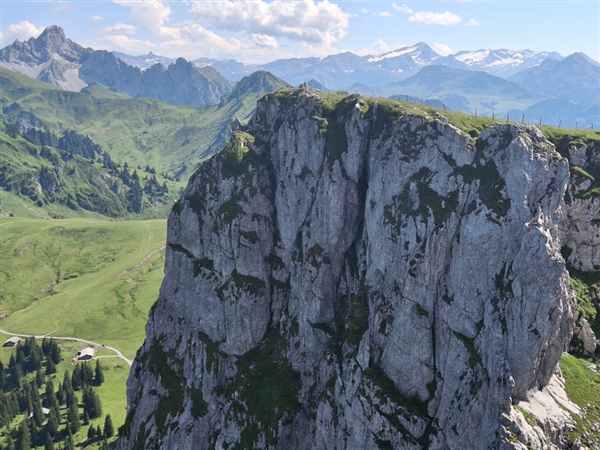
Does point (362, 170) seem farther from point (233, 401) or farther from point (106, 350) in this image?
point (106, 350)

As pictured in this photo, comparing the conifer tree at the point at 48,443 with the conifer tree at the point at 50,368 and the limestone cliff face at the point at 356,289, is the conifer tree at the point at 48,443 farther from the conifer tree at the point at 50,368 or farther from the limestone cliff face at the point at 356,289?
the conifer tree at the point at 50,368

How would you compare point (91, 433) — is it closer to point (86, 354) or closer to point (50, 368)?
point (86, 354)

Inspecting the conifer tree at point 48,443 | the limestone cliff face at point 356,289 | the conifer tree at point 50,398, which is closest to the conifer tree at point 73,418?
the conifer tree at point 48,443

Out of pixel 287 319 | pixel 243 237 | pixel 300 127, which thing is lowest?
pixel 287 319

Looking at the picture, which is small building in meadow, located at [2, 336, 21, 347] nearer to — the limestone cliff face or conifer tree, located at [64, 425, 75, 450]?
conifer tree, located at [64, 425, 75, 450]

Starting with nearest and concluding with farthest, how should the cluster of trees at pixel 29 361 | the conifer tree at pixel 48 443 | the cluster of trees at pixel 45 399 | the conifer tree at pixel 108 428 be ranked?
the conifer tree at pixel 48 443
the conifer tree at pixel 108 428
the cluster of trees at pixel 45 399
the cluster of trees at pixel 29 361

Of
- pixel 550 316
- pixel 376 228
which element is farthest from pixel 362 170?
pixel 550 316

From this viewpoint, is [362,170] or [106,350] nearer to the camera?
[362,170]
